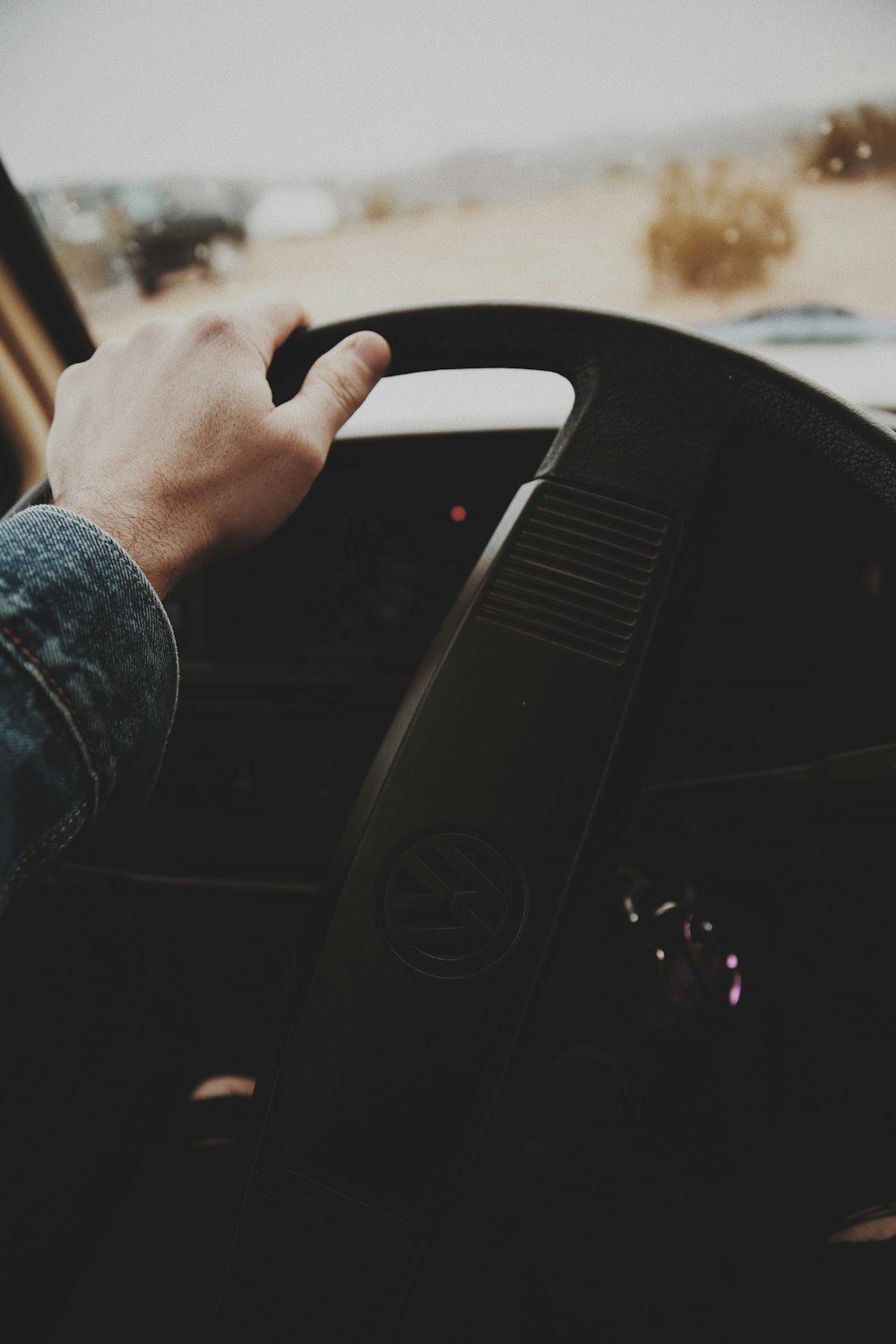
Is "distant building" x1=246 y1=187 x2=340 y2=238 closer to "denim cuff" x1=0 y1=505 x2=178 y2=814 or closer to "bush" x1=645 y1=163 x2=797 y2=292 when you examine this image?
"bush" x1=645 y1=163 x2=797 y2=292

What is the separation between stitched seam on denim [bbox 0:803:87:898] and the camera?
560 mm

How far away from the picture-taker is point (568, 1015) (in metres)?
1.25

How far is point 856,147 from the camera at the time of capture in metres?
1.44

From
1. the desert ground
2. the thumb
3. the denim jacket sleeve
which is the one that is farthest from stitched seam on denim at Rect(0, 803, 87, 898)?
the desert ground

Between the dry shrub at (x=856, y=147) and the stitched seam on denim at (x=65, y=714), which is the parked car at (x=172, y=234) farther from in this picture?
the stitched seam on denim at (x=65, y=714)

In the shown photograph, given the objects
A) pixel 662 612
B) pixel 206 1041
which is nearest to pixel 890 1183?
pixel 662 612

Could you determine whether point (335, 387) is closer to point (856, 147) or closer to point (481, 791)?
point (481, 791)

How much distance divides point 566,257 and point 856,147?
0.53 meters

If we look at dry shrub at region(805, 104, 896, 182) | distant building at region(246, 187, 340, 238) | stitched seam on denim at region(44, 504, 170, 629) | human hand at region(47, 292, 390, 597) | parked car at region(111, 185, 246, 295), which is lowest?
stitched seam on denim at region(44, 504, 170, 629)

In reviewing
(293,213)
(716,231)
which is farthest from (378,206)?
(716,231)

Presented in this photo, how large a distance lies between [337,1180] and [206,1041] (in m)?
0.90

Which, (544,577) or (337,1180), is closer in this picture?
(337,1180)

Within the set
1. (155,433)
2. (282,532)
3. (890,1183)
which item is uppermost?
(282,532)

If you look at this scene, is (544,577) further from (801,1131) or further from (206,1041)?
(206,1041)
